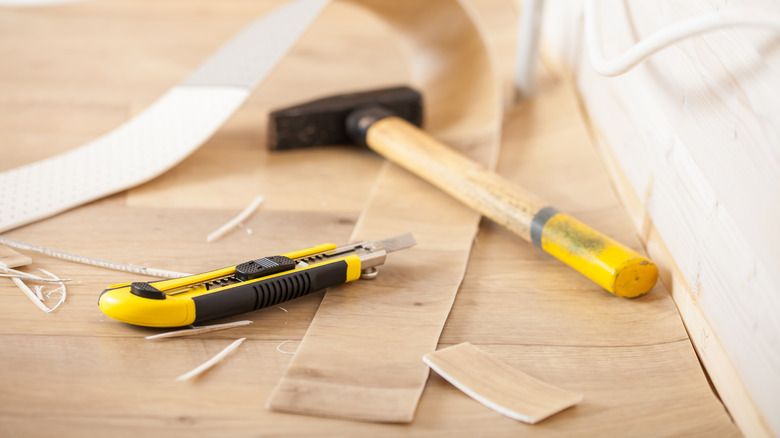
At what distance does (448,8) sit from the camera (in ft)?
3.55

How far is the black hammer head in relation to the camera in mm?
964

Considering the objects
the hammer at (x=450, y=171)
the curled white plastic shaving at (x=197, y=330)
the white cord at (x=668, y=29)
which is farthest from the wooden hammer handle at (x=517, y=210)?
the curled white plastic shaving at (x=197, y=330)

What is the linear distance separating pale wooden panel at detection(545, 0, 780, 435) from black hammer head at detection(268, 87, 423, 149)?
0.30 meters

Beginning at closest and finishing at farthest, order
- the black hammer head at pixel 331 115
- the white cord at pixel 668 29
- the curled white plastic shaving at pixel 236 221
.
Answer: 1. the white cord at pixel 668 29
2. the curled white plastic shaving at pixel 236 221
3. the black hammer head at pixel 331 115

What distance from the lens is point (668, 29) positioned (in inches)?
23.1

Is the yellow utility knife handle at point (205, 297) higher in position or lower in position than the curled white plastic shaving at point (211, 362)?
higher

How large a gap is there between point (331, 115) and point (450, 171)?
21 centimetres

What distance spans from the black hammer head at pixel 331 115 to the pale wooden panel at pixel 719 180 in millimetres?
304

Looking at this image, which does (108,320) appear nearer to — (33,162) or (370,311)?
(370,311)

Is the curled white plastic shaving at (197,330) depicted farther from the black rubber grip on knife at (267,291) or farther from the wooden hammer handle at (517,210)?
the wooden hammer handle at (517,210)

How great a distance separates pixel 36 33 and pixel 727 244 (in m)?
1.21

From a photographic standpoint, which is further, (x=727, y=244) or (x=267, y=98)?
(x=267, y=98)

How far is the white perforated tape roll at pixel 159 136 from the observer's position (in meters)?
0.80

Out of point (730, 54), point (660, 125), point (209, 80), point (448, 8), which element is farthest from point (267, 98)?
point (730, 54)
